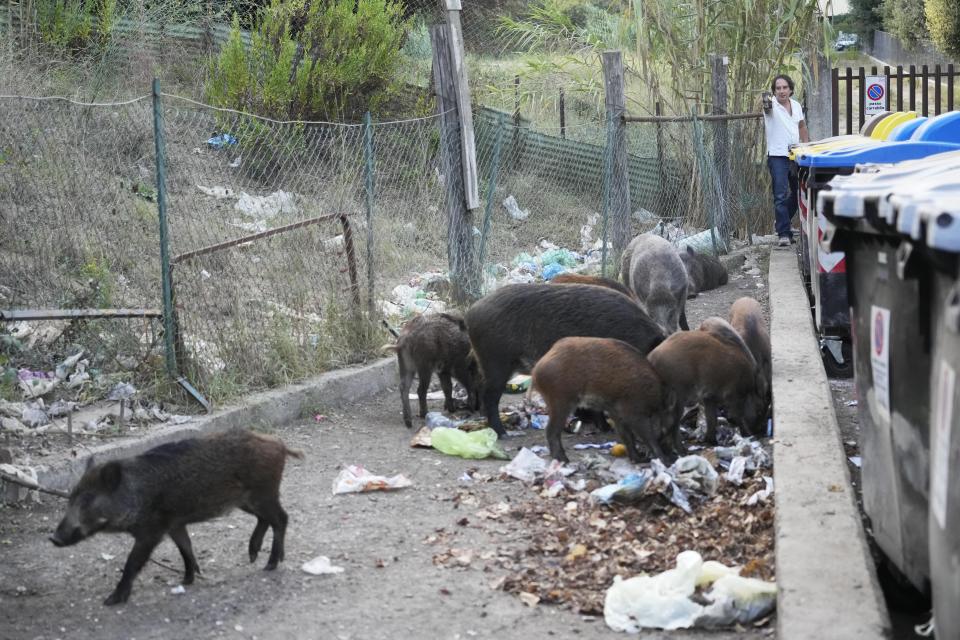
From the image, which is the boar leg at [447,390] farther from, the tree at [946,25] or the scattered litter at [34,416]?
the tree at [946,25]

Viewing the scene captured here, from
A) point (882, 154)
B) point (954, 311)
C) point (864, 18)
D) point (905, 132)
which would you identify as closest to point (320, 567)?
point (954, 311)

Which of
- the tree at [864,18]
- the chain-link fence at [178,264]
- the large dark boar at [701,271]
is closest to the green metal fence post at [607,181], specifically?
→ the large dark boar at [701,271]

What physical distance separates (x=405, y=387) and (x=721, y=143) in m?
8.72

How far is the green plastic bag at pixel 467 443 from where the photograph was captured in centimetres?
672

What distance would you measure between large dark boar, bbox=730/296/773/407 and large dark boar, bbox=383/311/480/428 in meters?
1.80

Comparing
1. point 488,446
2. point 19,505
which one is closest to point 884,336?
point 488,446

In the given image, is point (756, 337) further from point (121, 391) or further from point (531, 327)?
point (121, 391)

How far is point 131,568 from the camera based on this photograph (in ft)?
14.9

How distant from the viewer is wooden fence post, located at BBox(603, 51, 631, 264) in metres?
12.6

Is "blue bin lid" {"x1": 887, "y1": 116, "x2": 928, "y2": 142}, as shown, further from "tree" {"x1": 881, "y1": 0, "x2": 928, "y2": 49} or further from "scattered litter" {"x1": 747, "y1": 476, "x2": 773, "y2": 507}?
"tree" {"x1": 881, "y1": 0, "x2": 928, "y2": 49}

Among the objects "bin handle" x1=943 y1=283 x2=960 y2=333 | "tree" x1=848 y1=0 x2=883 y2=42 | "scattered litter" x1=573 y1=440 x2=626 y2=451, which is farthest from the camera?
"tree" x1=848 y1=0 x2=883 y2=42

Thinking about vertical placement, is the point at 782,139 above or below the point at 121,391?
above

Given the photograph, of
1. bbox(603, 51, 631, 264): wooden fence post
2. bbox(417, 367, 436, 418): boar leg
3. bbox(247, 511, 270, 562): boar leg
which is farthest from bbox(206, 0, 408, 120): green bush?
bbox(247, 511, 270, 562): boar leg

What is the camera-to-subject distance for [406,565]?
16.3 ft
